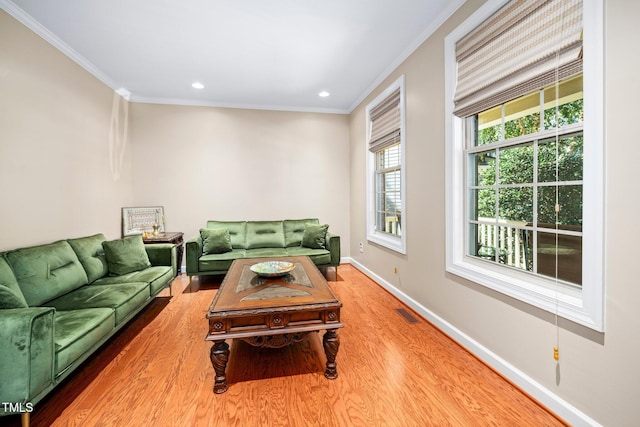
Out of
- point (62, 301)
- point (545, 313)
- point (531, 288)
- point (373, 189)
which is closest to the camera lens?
point (545, 313)

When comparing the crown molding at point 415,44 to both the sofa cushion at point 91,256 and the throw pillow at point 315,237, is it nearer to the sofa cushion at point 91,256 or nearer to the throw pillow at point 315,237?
the throw pillow at point 315,237

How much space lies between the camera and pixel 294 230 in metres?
4.77

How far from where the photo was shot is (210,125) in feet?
15.7

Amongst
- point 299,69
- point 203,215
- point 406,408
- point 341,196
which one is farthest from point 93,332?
point 341,196

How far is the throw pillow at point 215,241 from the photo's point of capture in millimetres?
4086

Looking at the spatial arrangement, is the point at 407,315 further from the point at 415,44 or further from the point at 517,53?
the point at 415,44

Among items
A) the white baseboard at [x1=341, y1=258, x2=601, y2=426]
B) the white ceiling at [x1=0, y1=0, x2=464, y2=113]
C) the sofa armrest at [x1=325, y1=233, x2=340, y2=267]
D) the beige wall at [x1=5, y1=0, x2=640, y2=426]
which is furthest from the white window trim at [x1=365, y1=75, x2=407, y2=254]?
the white baseboard at [x1=341, y1=258, x2=601, y2=426]

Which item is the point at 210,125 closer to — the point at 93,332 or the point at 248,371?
the point at 93,332

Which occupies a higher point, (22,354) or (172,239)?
(172,239)

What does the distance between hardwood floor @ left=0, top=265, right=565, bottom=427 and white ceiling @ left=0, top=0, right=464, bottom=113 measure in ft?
9.65

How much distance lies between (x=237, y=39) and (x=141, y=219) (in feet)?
10.5

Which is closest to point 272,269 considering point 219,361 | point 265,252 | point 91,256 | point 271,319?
point 271,319

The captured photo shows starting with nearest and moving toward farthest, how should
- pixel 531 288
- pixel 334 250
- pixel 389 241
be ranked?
1. pixel 531 288
2. pixel 389 241
3. pixel 334 250

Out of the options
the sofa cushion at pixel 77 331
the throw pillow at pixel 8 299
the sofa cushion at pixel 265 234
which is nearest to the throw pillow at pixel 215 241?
the sofa cushion at pixel 265 234
